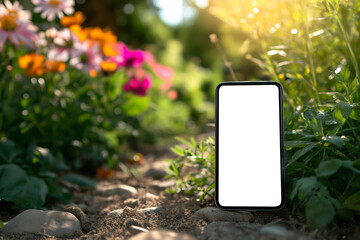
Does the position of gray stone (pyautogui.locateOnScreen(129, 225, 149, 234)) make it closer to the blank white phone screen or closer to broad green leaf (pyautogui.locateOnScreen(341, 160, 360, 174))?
the blank white phone screen

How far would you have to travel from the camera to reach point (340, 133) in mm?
1592

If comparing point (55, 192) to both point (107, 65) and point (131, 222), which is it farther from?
point (107, 65)

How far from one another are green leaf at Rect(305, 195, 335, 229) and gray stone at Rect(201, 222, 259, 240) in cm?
20

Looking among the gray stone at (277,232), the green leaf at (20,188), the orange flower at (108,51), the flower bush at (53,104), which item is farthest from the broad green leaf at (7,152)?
the gray stone at (277,232)

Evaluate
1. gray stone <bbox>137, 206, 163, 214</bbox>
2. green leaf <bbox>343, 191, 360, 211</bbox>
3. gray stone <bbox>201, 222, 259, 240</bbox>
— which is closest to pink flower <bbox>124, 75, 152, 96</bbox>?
gray stone <bbox>137, 206, 163, 214</bbox>

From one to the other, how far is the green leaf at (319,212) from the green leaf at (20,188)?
4.12ft

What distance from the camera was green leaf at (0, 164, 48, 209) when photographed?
6.07ft

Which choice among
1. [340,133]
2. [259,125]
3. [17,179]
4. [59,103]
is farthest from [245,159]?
[59,103]

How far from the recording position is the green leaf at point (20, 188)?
6.07 ft

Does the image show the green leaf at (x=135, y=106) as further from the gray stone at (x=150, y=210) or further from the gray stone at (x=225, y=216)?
the gray stone at (x=225, y=216)

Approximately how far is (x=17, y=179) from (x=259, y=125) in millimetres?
1203

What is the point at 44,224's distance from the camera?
1600mm

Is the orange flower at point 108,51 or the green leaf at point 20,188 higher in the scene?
the orange flower at point 108,51

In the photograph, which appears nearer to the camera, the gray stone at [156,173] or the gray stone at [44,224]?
the gray stone at [44,224]
